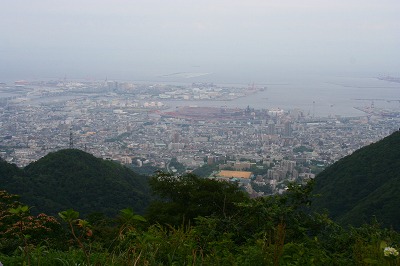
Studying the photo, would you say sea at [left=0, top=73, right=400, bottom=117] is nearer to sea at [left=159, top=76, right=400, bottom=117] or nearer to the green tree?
sea at [left=159, top=76, right=400, bottom=117]

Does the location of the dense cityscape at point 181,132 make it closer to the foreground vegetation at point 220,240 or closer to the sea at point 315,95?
the sea at point 315,95

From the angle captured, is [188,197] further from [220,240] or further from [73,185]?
[73,185]

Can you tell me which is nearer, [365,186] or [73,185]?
[365,186]

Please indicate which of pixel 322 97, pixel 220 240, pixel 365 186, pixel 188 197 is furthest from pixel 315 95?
pixel 220 240

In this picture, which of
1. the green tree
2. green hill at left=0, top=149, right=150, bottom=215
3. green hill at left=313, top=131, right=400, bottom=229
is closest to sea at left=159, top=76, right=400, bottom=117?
green hill at left=313, top=131, right=400, bottom=229

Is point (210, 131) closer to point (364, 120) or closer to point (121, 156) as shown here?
point (121, 156)

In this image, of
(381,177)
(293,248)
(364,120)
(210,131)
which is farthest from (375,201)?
(364,120)
